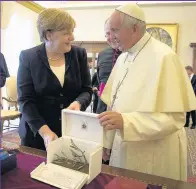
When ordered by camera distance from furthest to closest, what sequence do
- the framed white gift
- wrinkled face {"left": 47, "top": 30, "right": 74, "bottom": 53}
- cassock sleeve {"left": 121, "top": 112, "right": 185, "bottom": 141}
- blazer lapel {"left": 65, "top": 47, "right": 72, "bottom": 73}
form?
blazer lapel {"left": 65, "top": 47, "right": 72, "bottom": 73} → wrinkled face {"left": 47, "top": 30, "right": 74, "bottom": 53} → cassock sleeve {"left": 121, "top": 112, "right": 185, "bottom": 141} → the framed white gift

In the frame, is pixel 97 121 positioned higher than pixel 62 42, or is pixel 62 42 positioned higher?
pixel 62 42

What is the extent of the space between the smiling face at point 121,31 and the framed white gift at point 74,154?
19.8 inches

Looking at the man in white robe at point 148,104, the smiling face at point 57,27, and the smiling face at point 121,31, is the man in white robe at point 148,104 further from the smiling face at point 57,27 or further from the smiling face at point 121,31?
the smiling face at point 57,27

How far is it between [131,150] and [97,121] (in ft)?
1.34

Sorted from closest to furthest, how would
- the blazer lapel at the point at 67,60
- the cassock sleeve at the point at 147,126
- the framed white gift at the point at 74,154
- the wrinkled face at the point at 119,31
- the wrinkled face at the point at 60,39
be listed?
the framed white gift at the point at 74,154
the cassock sleeve at the point at 147,126
the wrinkled face at the point at 119,31
the wrinkled face at the point at 60,39
the blazer lapel at the point at 67,60

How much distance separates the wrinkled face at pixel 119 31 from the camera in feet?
4.52

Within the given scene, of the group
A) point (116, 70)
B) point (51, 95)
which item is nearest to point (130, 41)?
point (116, 70)

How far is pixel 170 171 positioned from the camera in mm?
1431

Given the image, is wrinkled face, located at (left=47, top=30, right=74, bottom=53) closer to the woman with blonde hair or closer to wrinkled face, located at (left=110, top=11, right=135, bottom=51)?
the woman with blonde hair

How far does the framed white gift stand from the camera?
103cm

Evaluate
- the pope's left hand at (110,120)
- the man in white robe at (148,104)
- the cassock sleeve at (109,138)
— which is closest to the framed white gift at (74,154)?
the pope's left hand at (110,120)

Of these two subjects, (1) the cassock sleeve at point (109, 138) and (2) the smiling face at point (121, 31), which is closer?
(2) the smiling face at point (121, 31)

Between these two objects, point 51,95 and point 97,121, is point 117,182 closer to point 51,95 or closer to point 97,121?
point 97,121

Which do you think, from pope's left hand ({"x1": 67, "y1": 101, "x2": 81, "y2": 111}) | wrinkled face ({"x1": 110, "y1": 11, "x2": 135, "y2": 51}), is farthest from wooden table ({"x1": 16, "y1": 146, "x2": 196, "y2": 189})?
wrinkled face ({"x1": 110, "y1": 11, "x2": 135, "y2": 51})
